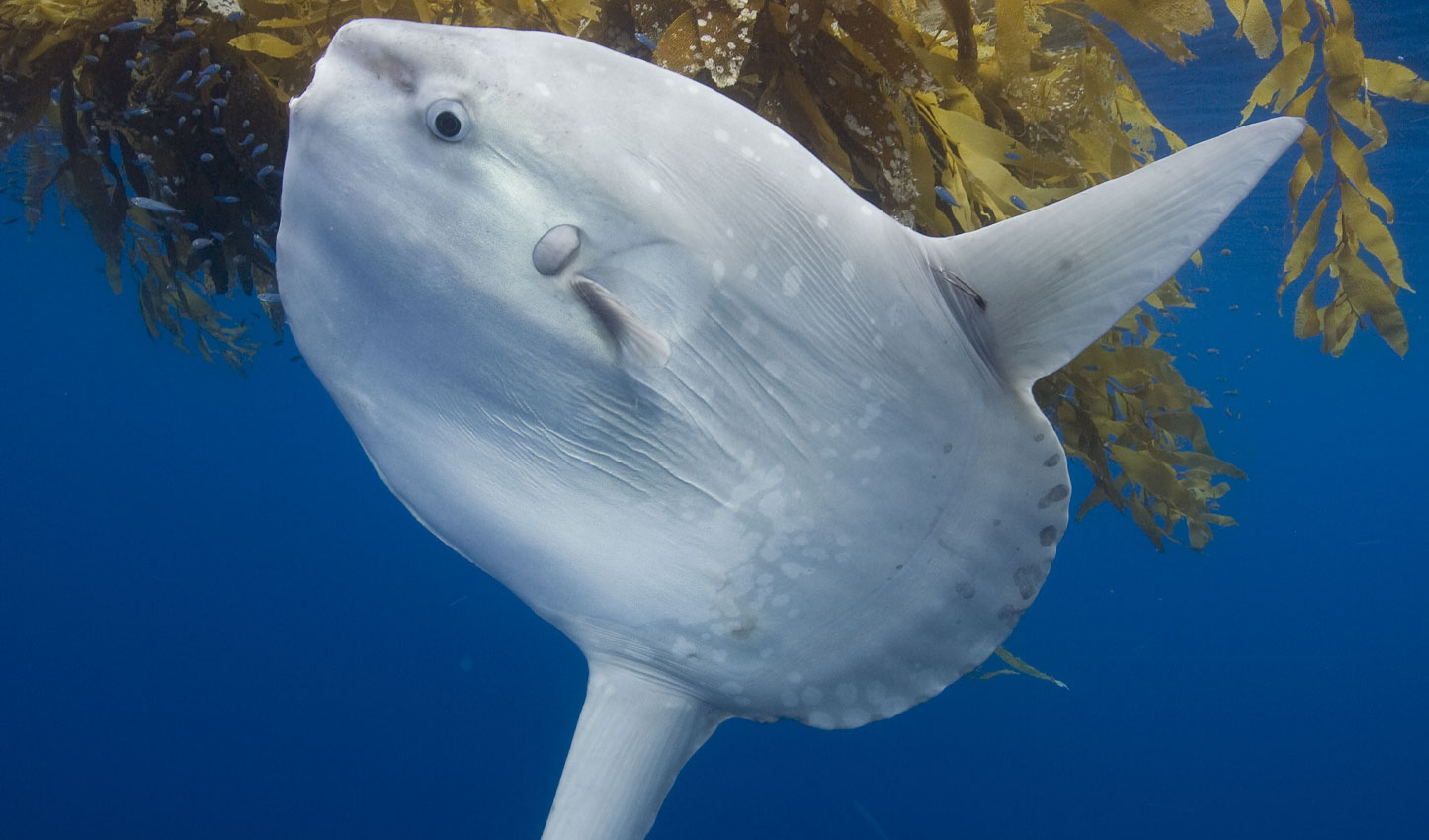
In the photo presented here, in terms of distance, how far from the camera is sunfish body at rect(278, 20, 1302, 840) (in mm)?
1259

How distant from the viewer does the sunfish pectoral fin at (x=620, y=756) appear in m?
1.70

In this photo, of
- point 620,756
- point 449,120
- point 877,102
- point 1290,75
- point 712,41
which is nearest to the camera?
point 449,120

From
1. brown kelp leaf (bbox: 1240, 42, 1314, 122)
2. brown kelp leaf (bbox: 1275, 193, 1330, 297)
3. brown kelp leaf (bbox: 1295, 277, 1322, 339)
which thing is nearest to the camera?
brown kelp leaf (bbox: 1240, 42, 1314, 122)

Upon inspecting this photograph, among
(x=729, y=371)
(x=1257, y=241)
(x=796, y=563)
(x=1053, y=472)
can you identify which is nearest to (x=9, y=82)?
(x=729, y=371)

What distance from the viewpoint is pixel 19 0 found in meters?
3.13

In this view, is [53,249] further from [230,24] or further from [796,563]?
[796,563]

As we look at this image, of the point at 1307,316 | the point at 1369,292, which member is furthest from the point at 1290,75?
the point at 1307,316

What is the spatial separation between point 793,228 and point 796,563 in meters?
0.68

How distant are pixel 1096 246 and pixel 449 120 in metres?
1.11

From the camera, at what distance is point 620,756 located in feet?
5.72

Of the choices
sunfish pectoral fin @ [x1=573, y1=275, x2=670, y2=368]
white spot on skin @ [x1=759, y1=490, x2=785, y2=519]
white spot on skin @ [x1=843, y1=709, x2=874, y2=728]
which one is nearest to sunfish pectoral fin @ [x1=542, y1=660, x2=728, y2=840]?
white spot on skin @ [x1=843, y1=709, x2=874, y2=728]

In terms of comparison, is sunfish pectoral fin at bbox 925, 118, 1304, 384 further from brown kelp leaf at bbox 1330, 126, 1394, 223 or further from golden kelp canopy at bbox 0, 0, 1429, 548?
brown kelp leaf at bbox 1330, 126, 1394, 223

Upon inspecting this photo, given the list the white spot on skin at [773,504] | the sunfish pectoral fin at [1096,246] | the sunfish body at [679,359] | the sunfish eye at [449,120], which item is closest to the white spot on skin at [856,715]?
the sunfish body at [679,359]

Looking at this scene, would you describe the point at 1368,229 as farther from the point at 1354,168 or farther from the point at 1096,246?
the point at 1096,246
